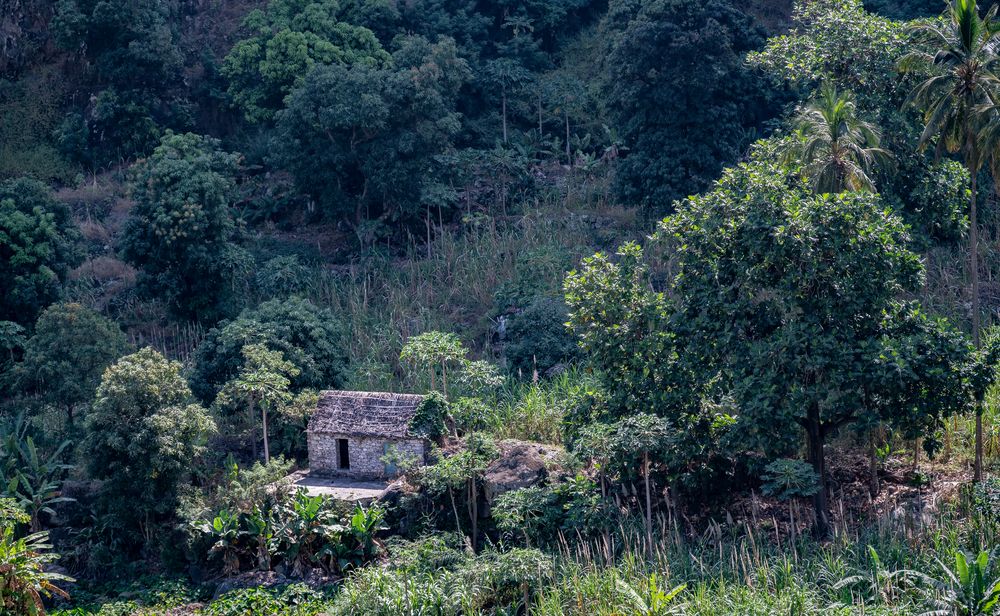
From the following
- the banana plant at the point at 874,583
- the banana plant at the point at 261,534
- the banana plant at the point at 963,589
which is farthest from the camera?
the banana plant at the point at 261,534

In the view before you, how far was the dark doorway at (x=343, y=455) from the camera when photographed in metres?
23.6

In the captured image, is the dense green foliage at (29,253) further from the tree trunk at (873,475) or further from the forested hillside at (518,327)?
the tree trunk at (873,475)

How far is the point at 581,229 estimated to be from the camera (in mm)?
33156

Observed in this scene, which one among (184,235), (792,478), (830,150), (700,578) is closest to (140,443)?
(184,235)

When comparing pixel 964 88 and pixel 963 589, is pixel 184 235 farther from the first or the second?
pixel 963 589

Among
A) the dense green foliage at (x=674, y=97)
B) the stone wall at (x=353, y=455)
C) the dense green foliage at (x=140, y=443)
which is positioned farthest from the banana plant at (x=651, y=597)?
the dense green foliage at (x=674, y=97)

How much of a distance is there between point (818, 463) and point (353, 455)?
929cm

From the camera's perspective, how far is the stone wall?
917 inches

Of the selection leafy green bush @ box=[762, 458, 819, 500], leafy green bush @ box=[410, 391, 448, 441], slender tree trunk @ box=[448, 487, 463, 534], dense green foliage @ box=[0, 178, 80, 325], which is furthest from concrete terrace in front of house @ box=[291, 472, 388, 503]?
dense green foliage @ box=[0, 178, 80, 325]

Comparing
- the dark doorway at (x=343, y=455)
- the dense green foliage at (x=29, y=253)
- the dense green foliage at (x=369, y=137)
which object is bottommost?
the dark doorway at (x=343, y=455)

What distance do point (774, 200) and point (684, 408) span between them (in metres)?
3.80

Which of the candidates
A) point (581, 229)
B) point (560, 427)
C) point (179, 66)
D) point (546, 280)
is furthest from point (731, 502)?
point (179, 66)

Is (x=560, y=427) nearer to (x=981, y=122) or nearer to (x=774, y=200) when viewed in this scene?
(x=774, y=200)

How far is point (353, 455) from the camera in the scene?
23.5 meters
